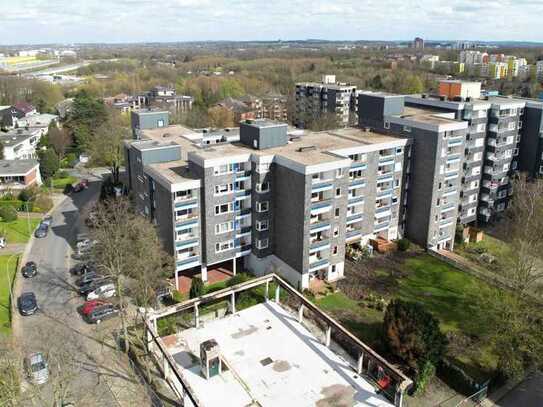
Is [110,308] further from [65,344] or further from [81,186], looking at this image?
[81,186]

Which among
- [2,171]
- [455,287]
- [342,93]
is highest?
[342,93]

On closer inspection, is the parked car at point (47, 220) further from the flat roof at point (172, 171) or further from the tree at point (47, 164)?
the flat roof at point (172, 171)

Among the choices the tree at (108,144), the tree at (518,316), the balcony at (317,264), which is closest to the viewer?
the tree at (518,316)

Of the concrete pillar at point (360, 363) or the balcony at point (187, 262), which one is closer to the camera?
the concrete pillar at point (360, 363)

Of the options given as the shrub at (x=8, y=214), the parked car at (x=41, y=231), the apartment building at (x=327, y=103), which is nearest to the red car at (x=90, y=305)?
the parked car at (x=41, y=231)

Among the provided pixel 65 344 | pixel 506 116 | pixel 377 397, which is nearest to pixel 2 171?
pixel 65 344

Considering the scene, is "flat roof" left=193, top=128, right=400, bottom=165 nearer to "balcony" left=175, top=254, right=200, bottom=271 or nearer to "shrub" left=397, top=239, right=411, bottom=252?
"balcony" left=175, top=254, right=200, bottom=271

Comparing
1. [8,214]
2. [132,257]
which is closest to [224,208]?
[132,257]

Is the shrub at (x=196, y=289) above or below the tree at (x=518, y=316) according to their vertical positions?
below
